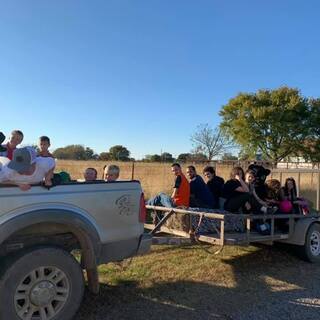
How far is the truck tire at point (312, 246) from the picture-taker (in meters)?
7.77

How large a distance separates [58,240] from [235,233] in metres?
3.09

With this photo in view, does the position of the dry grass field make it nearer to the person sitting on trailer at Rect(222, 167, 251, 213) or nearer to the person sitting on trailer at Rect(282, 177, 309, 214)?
the person sitting on trailer at Rect(282, 177, 309, 214)

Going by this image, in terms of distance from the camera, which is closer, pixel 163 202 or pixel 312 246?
pixel 163 202

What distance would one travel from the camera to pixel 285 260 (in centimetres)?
793

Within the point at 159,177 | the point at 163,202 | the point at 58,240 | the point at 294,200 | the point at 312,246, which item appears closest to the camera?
the point at 58,240

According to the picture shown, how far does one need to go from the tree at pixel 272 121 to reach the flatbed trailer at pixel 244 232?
114ft

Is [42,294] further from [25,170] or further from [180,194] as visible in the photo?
[180,194]

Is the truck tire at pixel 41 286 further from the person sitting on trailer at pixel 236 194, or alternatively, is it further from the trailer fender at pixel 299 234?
the trailer fender at pixel 299 234

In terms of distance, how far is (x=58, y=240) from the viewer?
15.6 feet

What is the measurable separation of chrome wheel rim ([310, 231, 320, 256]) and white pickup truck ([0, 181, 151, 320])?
13.1ft

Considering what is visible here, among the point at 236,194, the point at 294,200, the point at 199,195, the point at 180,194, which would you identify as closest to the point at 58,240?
the point at 180,194

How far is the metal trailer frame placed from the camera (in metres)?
6.50

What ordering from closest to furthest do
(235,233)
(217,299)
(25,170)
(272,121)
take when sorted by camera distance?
(25,170), (217,299), (235,233), (272,121)

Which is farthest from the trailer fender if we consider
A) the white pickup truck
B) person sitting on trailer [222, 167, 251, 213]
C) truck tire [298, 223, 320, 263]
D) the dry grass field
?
the dry grass field
